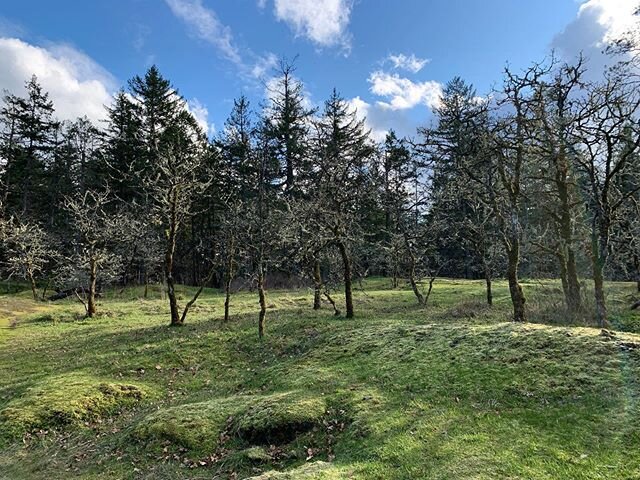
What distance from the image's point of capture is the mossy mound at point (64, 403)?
392 inches

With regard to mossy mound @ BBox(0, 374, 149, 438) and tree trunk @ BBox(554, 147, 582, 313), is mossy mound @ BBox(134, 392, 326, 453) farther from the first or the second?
tree trunk @ BBox(554, 147, 582, 313)

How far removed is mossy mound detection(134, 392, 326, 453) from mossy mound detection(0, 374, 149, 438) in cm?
→ 280

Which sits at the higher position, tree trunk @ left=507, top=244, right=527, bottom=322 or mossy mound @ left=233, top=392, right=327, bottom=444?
tree trunk @ left=507, top=244, right=527, bottom=322

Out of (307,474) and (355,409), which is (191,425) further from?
(307,474)

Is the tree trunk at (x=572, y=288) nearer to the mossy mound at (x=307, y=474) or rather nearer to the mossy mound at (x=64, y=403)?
the mossy mound at (x=307, y=474)

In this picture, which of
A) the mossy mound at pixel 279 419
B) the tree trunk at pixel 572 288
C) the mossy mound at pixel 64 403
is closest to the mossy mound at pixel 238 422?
the mossy mound at pixel 279 419

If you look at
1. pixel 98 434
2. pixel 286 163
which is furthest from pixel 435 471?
pixel 286 163

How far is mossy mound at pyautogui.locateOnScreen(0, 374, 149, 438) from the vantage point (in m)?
9.95

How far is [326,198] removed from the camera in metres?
19.2

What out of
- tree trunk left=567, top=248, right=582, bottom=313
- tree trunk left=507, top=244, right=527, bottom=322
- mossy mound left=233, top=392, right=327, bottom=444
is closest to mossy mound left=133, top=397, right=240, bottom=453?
mossy mound left=233, top=392, right=327, bottom=444

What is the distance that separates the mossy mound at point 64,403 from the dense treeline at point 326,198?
621 centimetres

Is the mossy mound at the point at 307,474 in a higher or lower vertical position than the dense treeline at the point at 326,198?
lower

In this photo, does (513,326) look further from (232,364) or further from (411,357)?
(232,364)

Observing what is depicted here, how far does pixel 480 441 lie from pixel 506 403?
1.25m
